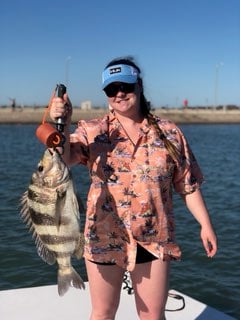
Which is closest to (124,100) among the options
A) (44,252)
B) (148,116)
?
(148,116)

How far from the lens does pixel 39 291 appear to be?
537 centimetres

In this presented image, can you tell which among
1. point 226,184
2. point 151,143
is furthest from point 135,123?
point 226,184

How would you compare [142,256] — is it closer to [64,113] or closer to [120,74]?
[64,113]

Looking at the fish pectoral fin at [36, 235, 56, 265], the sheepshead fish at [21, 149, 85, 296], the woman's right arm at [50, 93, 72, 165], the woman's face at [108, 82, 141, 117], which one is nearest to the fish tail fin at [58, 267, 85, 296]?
the sheepshead fish at [21, 149, 85, 296]

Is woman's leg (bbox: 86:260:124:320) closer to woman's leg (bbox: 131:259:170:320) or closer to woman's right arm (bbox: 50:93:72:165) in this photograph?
woman's leg (bbox: 131:259:170:320)

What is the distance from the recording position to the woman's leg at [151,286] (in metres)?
3.45

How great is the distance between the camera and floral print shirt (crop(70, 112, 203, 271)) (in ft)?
11.2

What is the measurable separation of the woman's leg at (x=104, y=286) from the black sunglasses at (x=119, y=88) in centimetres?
124

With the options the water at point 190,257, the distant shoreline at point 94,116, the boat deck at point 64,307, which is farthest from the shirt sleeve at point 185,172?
the distant shoreline at point 94,116

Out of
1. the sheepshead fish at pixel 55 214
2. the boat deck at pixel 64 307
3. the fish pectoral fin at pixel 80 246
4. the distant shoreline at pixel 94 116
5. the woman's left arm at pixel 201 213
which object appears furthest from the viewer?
the distant shoreline at pixel 94 116

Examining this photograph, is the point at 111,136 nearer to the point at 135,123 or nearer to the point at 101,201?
the point at 135,123

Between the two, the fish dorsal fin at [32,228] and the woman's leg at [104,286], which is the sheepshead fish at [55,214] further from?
the woman's leg at [104,286]

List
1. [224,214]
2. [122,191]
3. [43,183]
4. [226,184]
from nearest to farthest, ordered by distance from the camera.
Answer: [43,183] < [122,191] < [224,214] < [226,184]

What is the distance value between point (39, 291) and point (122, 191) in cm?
250
